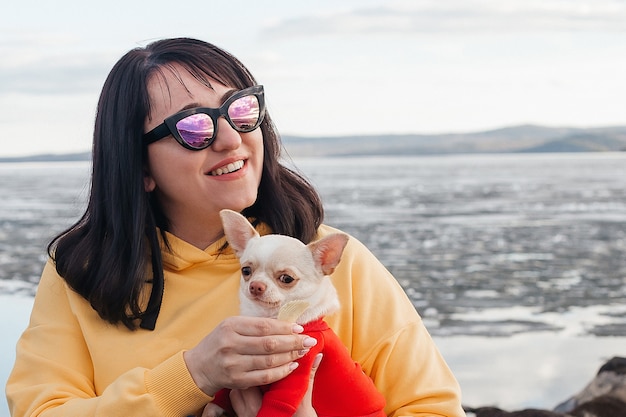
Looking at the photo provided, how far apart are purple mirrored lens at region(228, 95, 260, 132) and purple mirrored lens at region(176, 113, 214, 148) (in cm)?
8

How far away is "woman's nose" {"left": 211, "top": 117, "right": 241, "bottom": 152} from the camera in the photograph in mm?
2537

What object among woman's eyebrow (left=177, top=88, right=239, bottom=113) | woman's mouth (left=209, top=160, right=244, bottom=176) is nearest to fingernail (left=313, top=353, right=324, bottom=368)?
woman's mouth (left=209, top=160, right=244, bottom=176)

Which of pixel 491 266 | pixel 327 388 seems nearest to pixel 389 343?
pixel 327 388

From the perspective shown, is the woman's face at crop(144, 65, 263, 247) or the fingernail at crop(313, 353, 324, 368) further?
the woman's face at crop(144, 65, 263, 247)

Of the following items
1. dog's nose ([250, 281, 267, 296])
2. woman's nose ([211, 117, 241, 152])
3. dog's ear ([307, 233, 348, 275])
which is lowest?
dog's nose ([250, 281, 267, 296])

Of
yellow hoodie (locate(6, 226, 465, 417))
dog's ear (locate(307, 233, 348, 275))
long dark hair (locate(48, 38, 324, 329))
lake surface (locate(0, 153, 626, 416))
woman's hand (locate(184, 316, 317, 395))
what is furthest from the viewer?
lake surface (locate(0, 153, 626, 416))

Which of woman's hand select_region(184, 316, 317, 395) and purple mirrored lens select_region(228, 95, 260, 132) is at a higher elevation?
purple mirrored lens select_region(228, 95, 260, 132)

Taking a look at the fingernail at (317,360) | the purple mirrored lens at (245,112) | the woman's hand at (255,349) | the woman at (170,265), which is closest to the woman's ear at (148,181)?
the woman at (170,265)

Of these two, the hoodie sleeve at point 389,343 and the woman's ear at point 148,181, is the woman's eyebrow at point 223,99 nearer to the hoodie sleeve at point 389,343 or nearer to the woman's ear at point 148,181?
the woman's ear at point 148,181

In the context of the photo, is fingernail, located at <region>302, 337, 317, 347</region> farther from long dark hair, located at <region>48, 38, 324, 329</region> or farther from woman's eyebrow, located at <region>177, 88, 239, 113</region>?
woman's eyebrow, located at <region>177, 88, 239, 113</region>

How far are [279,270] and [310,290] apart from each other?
0.11 metres

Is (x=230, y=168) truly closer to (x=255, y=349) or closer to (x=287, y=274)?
(x=287, y=274)

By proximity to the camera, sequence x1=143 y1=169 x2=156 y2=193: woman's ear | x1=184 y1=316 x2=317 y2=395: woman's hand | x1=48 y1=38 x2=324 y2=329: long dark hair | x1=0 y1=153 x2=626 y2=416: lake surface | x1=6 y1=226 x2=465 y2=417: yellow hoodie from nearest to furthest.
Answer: x1=184 y1=316 x2=317 y2=395: woman's hand → x1=6 y1=226 x2=465 y2=417: yellow hoodie → x1=48 y1=38 x2=324 y2=329: long dark hair → x1=143 y1=169 x2=156 y2=193: woman's ear → x1=0 y1=153 x2=626 y2=416: lake surface

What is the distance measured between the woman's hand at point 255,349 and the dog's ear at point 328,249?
0.68 ft
